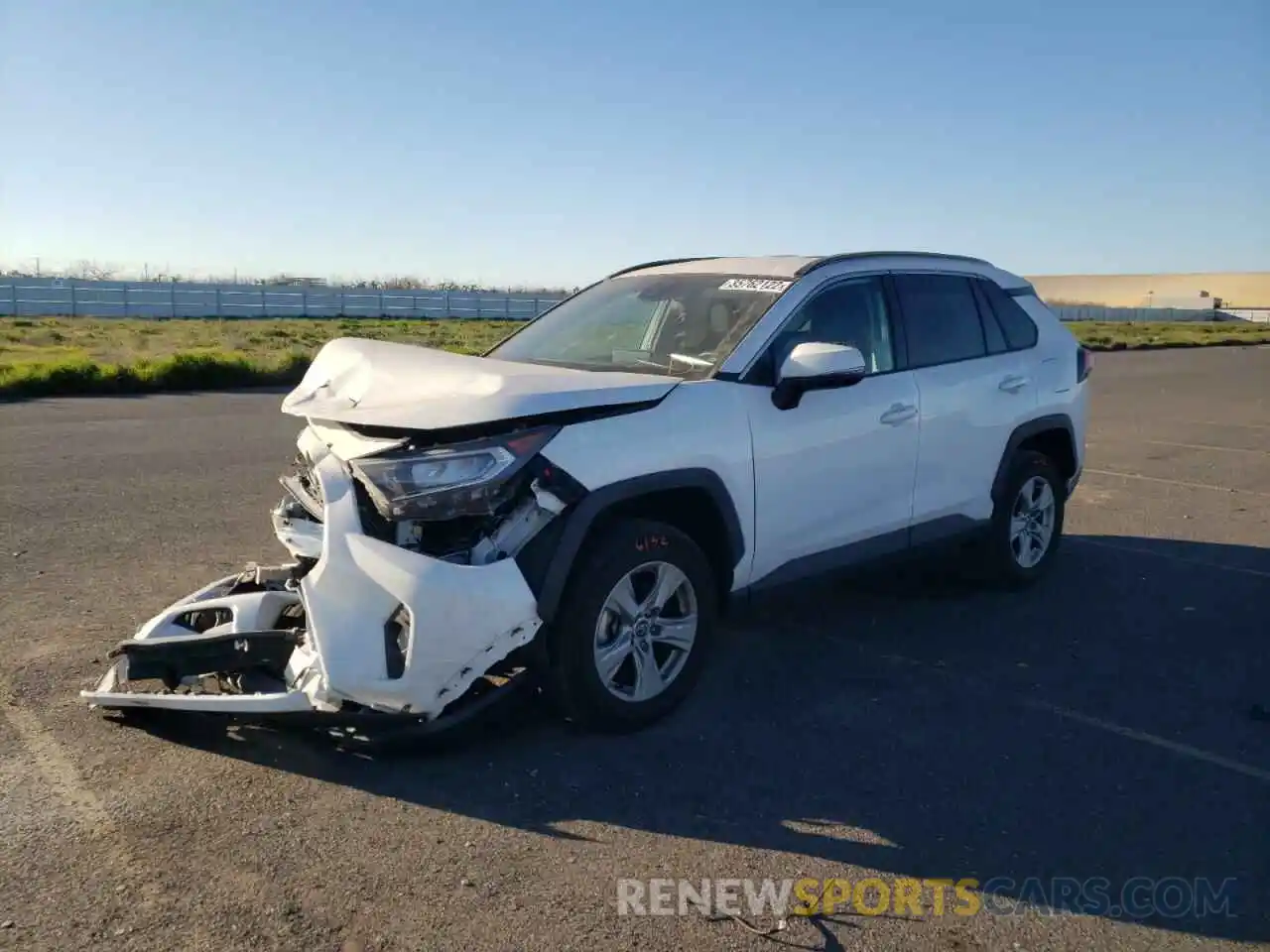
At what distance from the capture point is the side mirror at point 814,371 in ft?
15.6

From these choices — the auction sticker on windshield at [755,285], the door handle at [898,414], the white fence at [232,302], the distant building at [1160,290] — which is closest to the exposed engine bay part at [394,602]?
the auction sticker on windshield at [755,285]

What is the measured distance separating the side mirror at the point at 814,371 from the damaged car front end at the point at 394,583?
2.90ft

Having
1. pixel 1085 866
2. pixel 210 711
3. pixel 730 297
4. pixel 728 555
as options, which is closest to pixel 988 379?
pixel 730 297

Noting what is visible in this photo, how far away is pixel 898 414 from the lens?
18.4 feet

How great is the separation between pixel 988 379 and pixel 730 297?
172 cm

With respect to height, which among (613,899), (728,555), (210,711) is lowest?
(613,899)

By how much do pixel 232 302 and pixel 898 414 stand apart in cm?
5319

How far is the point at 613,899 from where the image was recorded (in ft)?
11.0

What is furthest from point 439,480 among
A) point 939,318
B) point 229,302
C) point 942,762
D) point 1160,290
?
point 1160,290

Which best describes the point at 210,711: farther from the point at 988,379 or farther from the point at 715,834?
the point at 988,379

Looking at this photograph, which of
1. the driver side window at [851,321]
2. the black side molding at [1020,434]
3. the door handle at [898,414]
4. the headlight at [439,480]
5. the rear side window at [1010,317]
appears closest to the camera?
the headlight at [439,480]

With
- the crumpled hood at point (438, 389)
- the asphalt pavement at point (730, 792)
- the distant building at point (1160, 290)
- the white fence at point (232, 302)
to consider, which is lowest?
the asphalt pavement at point (730, 792)

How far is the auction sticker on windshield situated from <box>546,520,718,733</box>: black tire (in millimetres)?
1406

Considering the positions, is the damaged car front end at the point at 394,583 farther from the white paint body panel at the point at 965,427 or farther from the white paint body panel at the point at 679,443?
the white paint body panel at the point at 965,427
